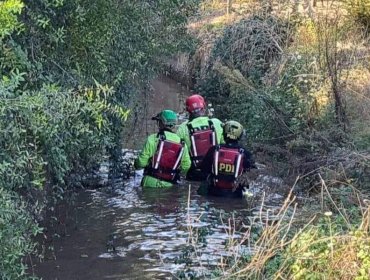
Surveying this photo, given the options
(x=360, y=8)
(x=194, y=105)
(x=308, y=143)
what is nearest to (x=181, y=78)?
(x=360, y=8)

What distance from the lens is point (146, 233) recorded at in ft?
33.2

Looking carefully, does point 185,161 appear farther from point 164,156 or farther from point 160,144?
point 160,144

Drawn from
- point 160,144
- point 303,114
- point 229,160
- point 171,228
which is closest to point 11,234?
point 171,228

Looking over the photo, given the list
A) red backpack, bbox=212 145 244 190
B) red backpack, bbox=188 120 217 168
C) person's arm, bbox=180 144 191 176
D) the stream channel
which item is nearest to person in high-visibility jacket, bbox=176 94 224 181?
red backpack, bbox=188 120 217 168

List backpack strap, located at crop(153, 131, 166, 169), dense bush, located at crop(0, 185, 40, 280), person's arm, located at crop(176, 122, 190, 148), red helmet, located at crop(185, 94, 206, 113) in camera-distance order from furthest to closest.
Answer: red helmet, located at crop(185, 94, 206, 113) → person's arm, located at crop(176, 122, 190, 148) → backpack strap, located at crop(153, 131, 166, 169) → dense bush, located at crop(0, 185, 40, 280)

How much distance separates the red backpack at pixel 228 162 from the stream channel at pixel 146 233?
410 mm

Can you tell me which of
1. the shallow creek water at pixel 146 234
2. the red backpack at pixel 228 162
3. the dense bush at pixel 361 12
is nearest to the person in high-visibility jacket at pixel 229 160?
the red backpack at pixel 228 162

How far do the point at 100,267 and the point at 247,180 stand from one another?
2799 millimetres

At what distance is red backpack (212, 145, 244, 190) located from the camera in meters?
11.1

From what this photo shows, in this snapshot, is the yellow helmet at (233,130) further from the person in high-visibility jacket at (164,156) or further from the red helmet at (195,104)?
the red helmet at (195,104)

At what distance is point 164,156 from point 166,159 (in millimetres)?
85

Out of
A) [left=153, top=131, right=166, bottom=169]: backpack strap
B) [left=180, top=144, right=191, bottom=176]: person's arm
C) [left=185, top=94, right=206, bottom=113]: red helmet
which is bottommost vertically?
[left=180, top=144, right=191, bottom=176]: person's arm

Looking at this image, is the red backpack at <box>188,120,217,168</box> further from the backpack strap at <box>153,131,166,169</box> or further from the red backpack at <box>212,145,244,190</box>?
the red backpack at <box>212,145,244,190</box>

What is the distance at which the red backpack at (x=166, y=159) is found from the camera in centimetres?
1172
